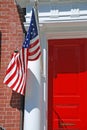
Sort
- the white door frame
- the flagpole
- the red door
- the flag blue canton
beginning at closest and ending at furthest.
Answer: the flag blue canton, the flagpole, the white door frame, the red door

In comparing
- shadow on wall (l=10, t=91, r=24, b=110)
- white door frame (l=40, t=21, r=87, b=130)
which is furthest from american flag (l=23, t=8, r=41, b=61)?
shadow on wall (l=10, t=91, r=24, b=110)

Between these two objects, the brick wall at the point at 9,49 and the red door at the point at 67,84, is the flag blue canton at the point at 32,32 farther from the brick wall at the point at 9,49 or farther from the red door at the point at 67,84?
the red door at the point at 67,84

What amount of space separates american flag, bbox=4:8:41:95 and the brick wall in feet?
1.42

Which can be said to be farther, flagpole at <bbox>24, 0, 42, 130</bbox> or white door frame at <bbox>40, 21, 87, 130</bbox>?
white door frame at <bbox>40, 21, 87, 130</bbox>

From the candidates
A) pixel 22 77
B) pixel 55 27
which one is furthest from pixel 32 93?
pixel 55 27

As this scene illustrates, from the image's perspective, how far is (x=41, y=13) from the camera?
663 cm

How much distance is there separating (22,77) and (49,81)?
2.48 ft

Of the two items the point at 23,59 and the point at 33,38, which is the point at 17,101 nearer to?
the point at 23,59

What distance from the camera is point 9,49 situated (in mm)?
6898

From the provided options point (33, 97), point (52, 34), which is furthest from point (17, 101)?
point (52, 34)

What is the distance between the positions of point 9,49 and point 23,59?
61 cm

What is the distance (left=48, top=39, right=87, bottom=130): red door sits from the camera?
22.3 ft

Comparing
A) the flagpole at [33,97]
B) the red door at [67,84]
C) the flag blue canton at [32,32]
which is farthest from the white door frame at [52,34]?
the flag blue canton at [32,32]

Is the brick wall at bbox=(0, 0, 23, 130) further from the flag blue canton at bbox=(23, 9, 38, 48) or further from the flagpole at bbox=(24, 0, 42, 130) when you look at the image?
the flag blue canton at bbox=(23, 9, 38, 48)
